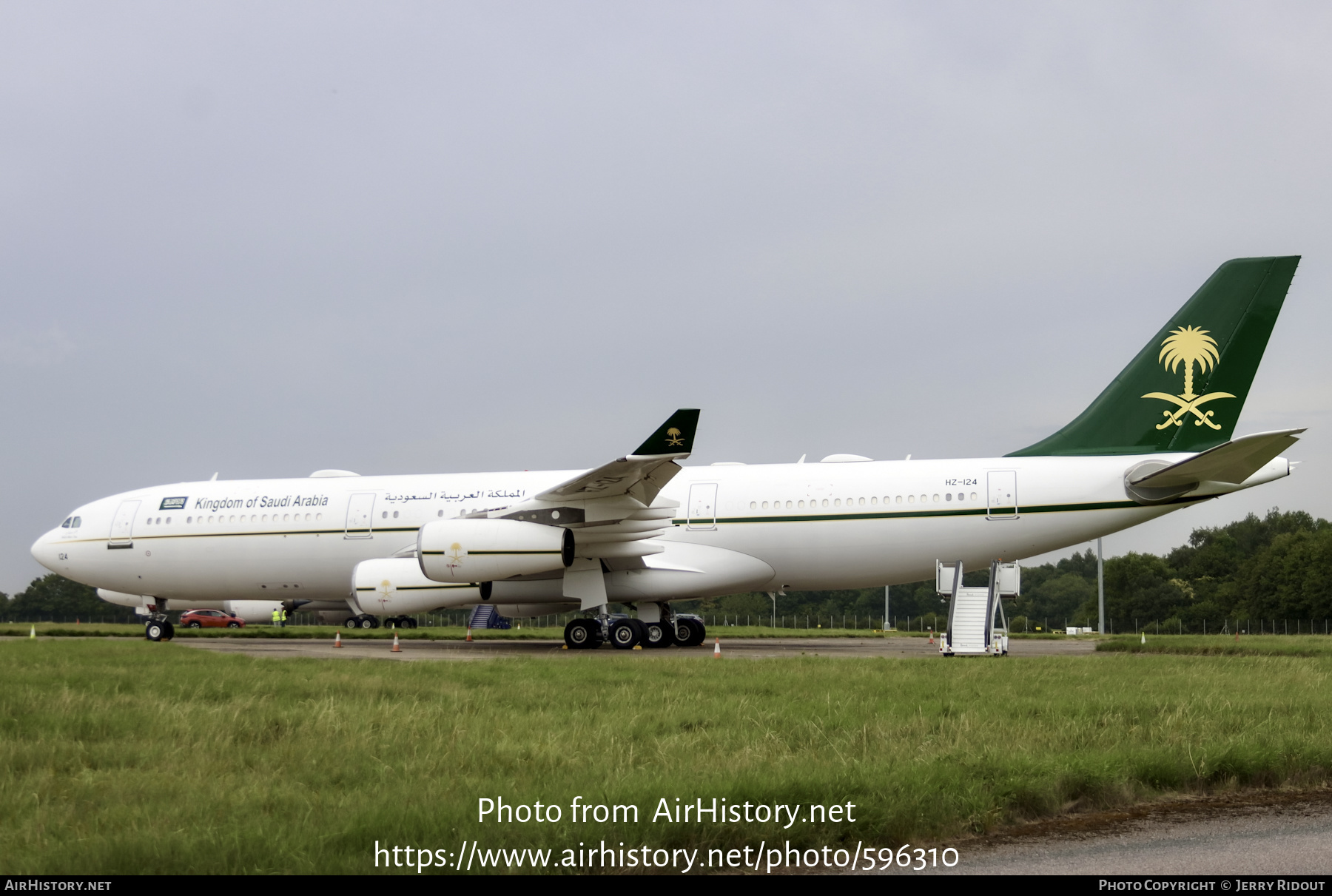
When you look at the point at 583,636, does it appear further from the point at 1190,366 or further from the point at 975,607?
the point at 1190,366

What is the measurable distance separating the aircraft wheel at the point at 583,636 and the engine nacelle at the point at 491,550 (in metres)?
1.89

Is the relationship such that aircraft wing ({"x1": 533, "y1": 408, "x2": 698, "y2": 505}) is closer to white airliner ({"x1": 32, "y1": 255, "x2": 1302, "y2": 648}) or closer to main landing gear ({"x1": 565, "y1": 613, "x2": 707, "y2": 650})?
white airliner ({"x1": 32, "y1": 255, "x2": 1302, "y2": 648})

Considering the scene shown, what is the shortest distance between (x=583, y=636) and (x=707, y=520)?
322cm

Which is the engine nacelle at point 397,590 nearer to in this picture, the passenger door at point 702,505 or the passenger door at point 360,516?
the passenger door at point 360,516

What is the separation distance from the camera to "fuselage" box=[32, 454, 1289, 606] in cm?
1925

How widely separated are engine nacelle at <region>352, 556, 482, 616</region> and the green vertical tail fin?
12126 mm

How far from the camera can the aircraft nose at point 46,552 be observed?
79.5 feet

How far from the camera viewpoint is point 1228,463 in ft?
56.9

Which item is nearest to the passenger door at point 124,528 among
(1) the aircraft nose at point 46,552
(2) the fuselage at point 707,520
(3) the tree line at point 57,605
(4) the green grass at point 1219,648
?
(2) the fuselage at point 707,520

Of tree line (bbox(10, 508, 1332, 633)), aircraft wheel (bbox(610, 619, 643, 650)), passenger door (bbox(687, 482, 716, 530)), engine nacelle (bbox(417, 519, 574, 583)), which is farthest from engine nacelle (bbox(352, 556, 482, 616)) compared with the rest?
tree line (bbox(10, 508, 1332, 633))

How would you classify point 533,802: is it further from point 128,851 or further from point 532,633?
point 532,633

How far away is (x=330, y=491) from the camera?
2248cm

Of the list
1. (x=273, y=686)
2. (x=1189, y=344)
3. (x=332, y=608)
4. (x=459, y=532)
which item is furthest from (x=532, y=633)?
(x=273, y=686)

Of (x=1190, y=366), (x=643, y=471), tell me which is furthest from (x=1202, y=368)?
(x=643, y=471)
